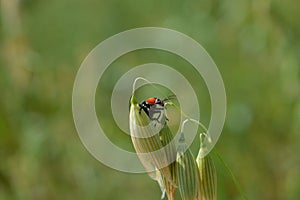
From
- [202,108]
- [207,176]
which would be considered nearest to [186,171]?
[207,176]

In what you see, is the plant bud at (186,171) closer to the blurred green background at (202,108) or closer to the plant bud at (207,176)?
Answer: the plant bud at (207,176)

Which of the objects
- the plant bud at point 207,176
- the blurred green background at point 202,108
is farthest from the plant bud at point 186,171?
the blurred green background at point 202,108

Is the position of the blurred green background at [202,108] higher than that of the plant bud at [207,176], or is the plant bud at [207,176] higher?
the blurred green background at [202,108]

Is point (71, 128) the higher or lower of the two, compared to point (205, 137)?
higher

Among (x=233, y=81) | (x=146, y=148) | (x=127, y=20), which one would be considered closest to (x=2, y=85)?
(x=127, y=20)

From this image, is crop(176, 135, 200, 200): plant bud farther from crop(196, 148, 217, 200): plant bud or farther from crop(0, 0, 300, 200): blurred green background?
crop(0, 0, 300, 200): blurred green background

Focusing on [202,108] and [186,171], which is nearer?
[186,171]

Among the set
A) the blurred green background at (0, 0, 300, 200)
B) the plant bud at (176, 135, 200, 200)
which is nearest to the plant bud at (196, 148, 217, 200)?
the plant bud at (176, 135, 200, 200)

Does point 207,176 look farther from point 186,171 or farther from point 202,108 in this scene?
point 202,108

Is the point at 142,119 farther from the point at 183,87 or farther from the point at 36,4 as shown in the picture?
the point at 36,4
